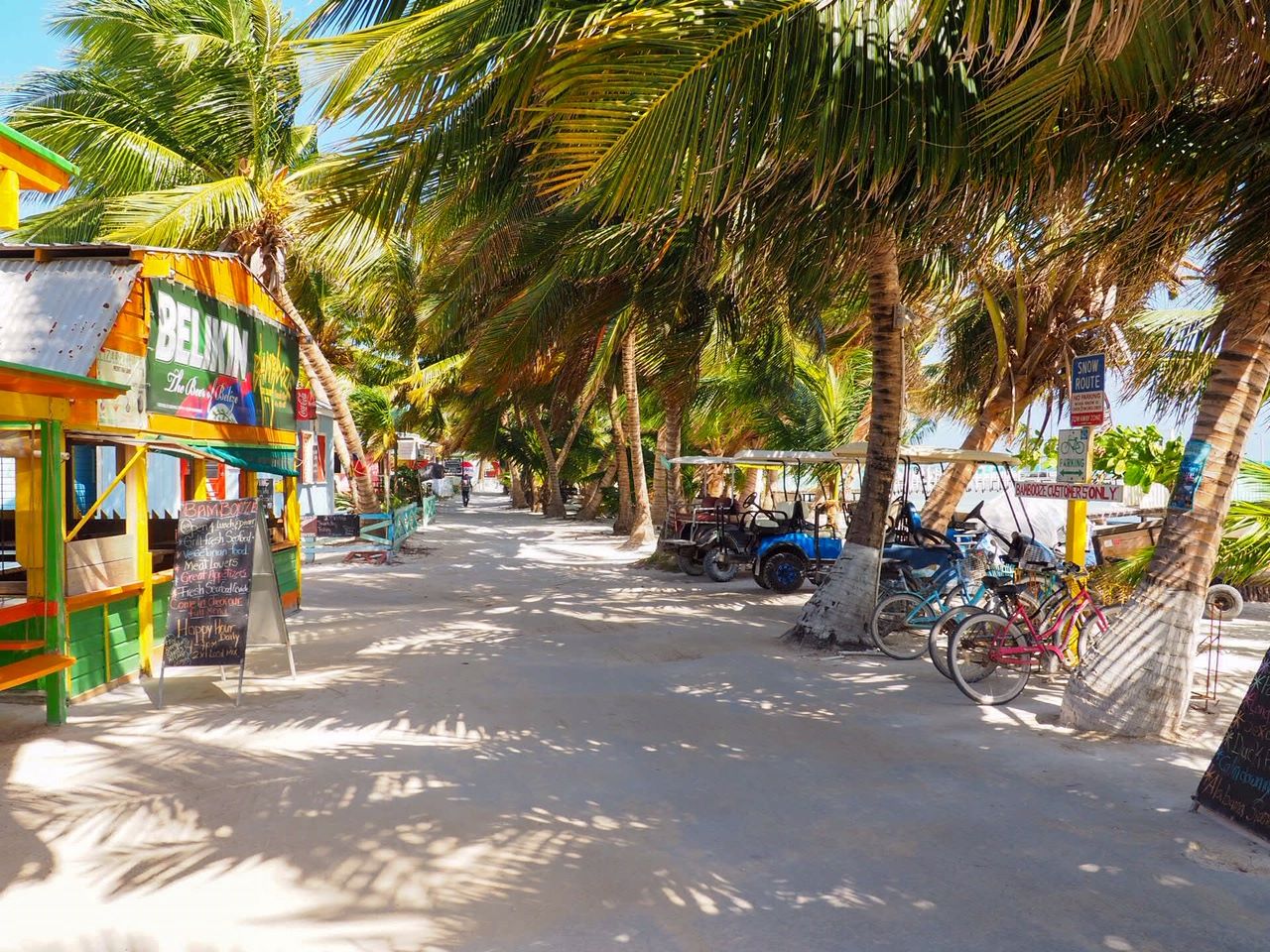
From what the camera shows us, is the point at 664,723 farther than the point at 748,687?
No

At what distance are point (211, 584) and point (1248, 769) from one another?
6.53 meters

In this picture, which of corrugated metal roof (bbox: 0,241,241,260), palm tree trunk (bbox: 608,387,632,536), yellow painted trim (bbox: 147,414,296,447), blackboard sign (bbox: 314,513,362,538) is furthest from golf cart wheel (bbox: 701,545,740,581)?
palm tree trunk (bbox: 608,387,632,536)

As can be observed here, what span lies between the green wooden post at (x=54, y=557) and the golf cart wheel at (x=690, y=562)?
10494 mm

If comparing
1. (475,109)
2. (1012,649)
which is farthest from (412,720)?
(475,109)

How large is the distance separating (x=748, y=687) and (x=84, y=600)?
4.90 m

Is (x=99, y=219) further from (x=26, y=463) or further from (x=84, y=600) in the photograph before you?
(x=84, y=600)

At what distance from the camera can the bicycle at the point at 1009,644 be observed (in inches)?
278

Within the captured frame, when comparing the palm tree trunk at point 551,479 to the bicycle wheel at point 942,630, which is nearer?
the bicycle wheel at point 942,630

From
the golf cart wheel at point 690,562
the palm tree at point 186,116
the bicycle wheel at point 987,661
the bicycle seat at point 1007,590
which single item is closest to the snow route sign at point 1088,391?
the bicycle seat at point 1007,590

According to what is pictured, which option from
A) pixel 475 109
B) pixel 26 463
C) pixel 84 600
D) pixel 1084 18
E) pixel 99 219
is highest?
pixel 99 219

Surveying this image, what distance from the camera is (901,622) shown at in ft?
29.1

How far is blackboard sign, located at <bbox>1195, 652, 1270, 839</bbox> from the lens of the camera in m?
4.20

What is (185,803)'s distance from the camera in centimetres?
483

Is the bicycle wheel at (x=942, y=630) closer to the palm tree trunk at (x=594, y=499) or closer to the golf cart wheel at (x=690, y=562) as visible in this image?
the golf cart wheel at (x=690, y=562)
